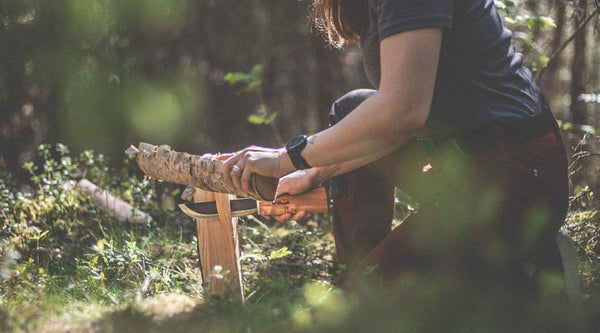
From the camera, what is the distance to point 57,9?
4.67 m

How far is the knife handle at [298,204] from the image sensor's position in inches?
85.7

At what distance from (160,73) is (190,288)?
319cm

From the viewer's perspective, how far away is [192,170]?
2102 mm

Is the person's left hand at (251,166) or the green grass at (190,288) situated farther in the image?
the person's left hand at (251,166)

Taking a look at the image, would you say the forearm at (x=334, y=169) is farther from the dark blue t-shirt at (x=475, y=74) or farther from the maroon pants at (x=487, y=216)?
the dark blue t-shirt at (x=475, y=74)

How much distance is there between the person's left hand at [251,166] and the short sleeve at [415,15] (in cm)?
63

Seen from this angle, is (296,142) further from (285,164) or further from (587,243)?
(587,243)

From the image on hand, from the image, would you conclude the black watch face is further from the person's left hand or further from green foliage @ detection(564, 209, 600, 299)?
green foliage @ detection(564, 209, 600, 299)

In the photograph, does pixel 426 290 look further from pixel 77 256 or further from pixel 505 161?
pixel 77 256

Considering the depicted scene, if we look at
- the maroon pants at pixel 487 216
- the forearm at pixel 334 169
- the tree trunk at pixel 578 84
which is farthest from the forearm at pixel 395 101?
the tree trunk at pixel 578 84

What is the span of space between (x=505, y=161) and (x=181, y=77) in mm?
4001

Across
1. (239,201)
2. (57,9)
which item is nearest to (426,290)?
(239,201)

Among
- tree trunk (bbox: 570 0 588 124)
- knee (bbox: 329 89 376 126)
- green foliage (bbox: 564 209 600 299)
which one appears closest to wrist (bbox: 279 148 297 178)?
knee (bbox: 329 89 376 126)

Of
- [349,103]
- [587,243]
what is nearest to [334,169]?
[349,103]
